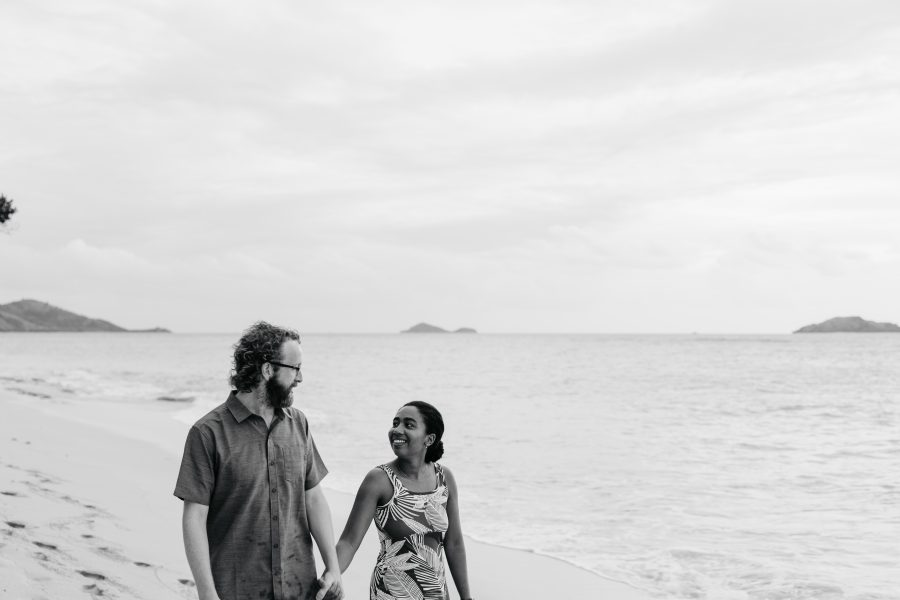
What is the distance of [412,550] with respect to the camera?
3.66 m

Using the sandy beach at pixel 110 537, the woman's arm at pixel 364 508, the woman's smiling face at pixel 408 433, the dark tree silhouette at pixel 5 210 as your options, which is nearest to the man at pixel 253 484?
the woman's arm at pixel 364 508

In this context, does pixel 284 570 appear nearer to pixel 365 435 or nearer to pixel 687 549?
pixel 687 549

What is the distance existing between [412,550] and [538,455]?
13308mm

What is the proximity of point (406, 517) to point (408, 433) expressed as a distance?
381 millimetres

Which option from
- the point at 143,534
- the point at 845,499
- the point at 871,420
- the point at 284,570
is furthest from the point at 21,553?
the point at 871,420

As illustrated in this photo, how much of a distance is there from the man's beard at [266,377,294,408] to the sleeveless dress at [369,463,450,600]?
712 millimetres

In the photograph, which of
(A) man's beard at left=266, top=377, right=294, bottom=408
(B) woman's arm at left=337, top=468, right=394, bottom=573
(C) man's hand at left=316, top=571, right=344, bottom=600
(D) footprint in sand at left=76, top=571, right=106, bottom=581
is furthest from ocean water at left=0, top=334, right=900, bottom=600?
(A) man's beard at left=266, top=377, right=294, bottom=408

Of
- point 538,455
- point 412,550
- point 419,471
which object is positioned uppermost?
point 419,471

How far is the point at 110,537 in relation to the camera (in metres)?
6.88

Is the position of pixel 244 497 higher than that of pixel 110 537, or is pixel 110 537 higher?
pixel 244 497

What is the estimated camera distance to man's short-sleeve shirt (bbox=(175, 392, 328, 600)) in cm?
310

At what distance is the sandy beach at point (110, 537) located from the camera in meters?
5.50

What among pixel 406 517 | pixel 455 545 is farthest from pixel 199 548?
pixel 455 545

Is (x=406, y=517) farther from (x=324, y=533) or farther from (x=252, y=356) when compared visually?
(x=252, y=356)
